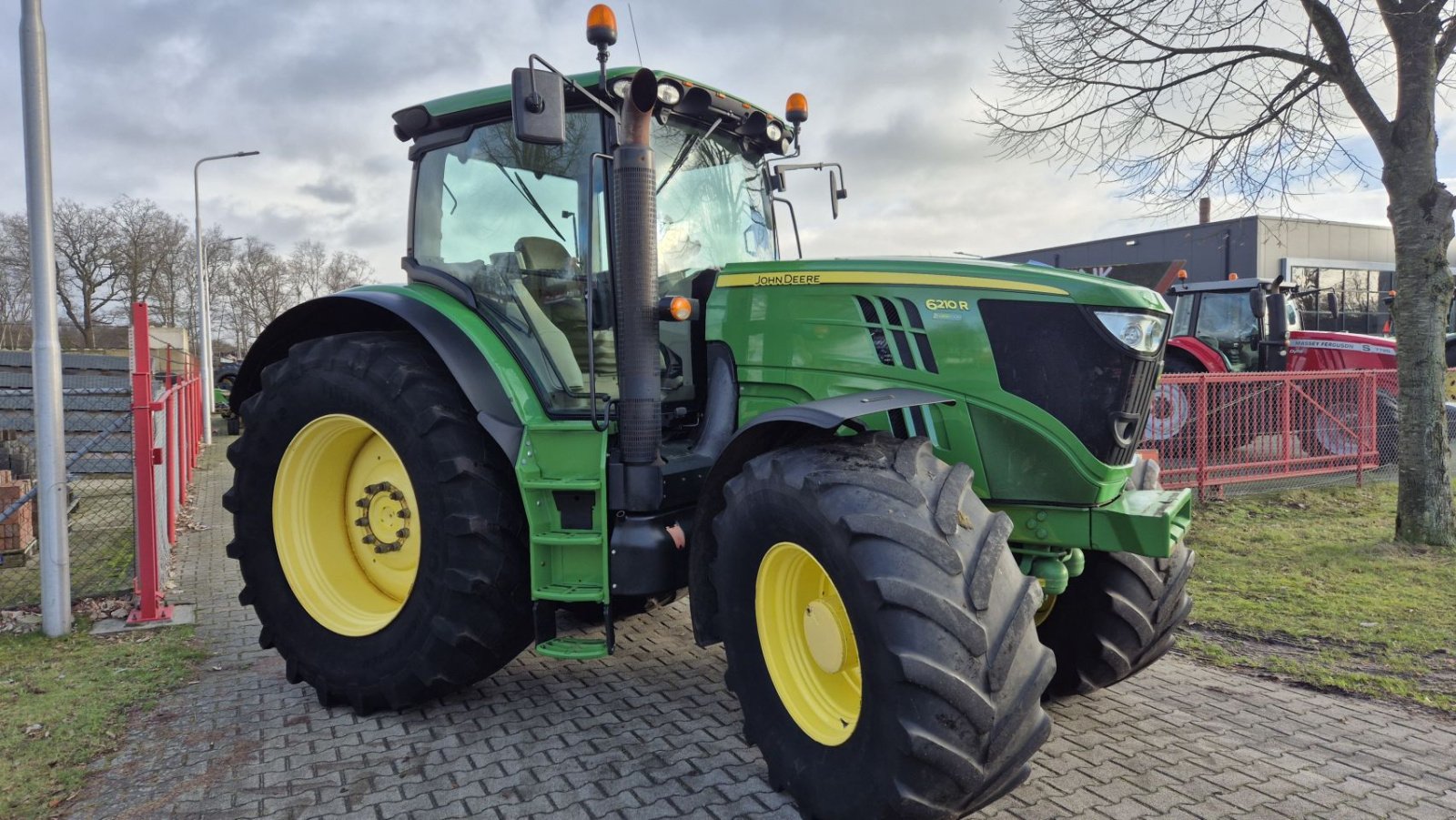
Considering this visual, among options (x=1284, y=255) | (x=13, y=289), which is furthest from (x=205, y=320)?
(x=13, y=289)

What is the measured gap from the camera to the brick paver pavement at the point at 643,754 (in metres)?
2.98

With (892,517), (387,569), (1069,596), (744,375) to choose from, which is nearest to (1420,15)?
(1069,596)

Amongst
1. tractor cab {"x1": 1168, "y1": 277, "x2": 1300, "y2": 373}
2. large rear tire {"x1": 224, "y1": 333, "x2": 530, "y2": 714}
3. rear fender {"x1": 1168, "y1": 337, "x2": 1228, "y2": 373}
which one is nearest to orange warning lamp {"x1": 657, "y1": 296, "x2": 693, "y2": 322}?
large rear tire {"x1": 224, "y1": 333, "x2": 530, "y2": 714}

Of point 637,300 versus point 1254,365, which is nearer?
point 637,300

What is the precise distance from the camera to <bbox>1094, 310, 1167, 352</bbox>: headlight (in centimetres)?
299

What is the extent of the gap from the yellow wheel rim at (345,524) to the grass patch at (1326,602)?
3804 mm

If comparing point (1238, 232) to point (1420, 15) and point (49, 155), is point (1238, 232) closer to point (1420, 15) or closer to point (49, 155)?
point (1420, 15)

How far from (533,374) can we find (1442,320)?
6662mm

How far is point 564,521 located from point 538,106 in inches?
59.1

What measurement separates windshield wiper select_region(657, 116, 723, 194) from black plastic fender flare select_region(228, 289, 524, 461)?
1037 mm

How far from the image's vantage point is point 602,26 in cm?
329

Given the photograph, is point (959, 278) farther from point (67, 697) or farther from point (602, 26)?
point (67, 697)

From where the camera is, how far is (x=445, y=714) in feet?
12.3

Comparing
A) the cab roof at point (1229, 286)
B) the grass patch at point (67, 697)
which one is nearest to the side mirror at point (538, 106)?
the grass patch at point (67, 697)
